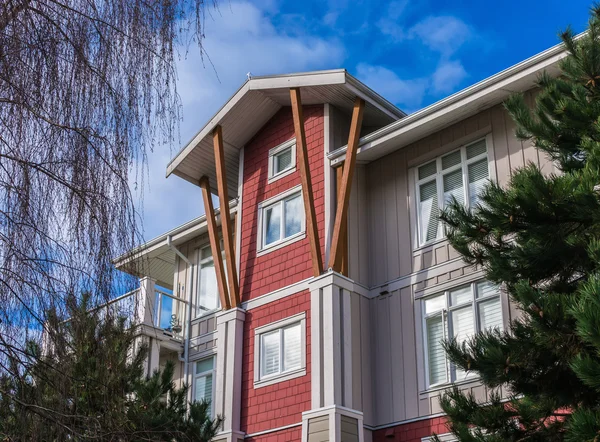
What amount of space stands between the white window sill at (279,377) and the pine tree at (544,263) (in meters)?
5.89

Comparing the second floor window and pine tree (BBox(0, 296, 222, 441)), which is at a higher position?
the second floor window

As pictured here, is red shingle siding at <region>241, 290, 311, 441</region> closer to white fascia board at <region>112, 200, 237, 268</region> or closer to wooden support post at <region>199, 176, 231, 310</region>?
wooden support post at <region>199, 176, 231, 310</region>

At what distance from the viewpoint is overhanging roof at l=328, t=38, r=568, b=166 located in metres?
14.2

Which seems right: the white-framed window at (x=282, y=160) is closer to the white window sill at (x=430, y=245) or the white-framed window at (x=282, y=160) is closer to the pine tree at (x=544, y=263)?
the white window sill at (x=430, y=245)

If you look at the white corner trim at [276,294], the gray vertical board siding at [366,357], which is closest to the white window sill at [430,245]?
the gray vertical board siding at [366,357]

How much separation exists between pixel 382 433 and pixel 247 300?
410cm

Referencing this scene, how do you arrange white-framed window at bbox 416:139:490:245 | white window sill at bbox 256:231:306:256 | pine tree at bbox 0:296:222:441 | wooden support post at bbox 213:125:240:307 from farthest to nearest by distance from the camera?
wooden support post at bbox 213:125:240:307 → white window sill at bbox 256:231:306:256 → white-framed window at bbox 416:139:490:245 → pine tree at bbox 0:296:222:441

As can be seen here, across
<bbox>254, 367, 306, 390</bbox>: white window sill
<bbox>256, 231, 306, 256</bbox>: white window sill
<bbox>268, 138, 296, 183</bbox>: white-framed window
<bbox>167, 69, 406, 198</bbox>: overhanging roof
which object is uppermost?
<bbox>167, 69, 406, 198</bbox>: overhanging roof

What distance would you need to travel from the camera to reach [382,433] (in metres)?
15.1

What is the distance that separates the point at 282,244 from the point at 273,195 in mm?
1342

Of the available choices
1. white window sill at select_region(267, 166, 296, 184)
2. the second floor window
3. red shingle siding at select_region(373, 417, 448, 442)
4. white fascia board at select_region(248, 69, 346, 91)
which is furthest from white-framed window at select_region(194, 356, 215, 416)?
white fascia board at select_region(248, 69, 346, 91)

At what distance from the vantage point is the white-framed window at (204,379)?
749 inches

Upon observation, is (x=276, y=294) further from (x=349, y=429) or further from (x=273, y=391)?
(x=349, y=429)

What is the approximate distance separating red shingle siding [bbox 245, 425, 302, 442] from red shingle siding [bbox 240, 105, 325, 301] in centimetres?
289
